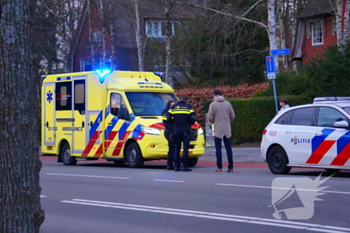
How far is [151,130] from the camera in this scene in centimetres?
1531

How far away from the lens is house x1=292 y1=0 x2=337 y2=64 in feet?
117

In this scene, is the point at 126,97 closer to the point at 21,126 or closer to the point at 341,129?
the point at 341,129

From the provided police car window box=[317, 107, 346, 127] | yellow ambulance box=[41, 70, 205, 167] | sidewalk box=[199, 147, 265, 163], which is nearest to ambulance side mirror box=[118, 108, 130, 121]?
yellow ambulance box=[41, 70, 205, 167]

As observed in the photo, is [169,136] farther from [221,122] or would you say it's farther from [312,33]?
[312,33]

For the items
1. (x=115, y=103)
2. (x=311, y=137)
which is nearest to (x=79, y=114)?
(x=115, y=103)

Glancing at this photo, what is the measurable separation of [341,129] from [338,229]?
17.2 ft

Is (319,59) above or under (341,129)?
above

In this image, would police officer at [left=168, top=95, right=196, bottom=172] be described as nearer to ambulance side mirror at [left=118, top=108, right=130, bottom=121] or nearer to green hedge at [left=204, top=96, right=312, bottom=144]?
ambulance side mirror at [left=118, top=108, right=130, bottom=121]

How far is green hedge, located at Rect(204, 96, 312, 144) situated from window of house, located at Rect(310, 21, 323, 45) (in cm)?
1786

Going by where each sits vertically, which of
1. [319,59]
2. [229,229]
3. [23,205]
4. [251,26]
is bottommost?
[229,229]

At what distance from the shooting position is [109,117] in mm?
16469

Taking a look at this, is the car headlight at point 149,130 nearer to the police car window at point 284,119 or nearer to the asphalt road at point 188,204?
the asphalt road at point 188,204

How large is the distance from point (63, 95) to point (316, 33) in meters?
24.4

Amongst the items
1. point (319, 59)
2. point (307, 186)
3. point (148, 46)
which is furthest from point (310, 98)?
point (148, 46)
